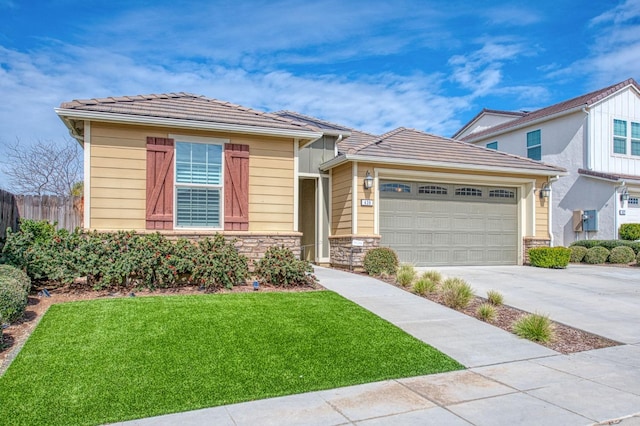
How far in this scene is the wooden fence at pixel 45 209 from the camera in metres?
9.25

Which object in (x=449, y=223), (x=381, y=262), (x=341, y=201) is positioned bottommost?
(x=381, y=262)

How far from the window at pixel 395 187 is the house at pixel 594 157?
8.23 metres

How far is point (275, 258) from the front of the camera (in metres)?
8.69

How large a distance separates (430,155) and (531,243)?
14.2 feet

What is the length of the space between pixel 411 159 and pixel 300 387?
9.09 meters

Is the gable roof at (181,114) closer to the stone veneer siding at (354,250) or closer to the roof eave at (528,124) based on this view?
the stone veneer siding at (354,250)

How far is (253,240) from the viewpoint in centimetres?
977

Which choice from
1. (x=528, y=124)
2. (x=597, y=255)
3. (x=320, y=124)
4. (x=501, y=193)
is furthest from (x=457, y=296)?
(x=528, y=124)

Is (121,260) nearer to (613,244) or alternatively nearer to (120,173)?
(120,173)

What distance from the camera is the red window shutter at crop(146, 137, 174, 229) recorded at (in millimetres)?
9133

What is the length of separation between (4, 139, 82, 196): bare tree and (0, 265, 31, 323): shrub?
48.6 ft

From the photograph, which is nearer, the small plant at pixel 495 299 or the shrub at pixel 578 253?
the small plant at pixel 495 299

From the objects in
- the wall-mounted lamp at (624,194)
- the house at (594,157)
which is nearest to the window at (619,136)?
the house at (594,157)

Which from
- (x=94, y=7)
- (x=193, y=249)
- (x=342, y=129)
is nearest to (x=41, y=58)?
(x=94, y=7)
